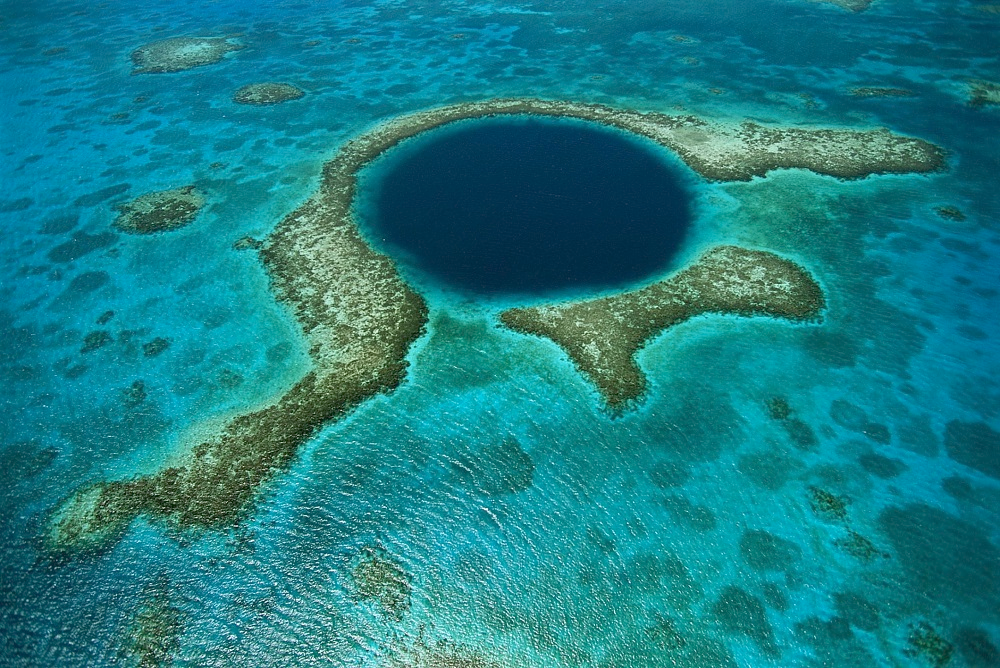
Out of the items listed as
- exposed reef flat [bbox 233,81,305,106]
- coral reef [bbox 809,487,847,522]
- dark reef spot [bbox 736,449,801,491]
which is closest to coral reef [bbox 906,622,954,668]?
coral reef [bbox 809,487,847,522]

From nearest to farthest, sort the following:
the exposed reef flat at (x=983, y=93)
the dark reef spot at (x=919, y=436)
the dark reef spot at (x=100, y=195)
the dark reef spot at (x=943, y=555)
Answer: the dark reef spot at (x=943, y=555)
the dark reef spot at (x=919, y=436)
the dark reef spot at (x=100, y=195)
the exposed reef flat at (x=983, y=93)

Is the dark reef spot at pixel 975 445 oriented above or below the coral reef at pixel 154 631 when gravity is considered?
above

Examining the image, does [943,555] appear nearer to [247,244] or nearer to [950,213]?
[950,213]

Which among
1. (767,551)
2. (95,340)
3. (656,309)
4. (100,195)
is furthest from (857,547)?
(100,195)

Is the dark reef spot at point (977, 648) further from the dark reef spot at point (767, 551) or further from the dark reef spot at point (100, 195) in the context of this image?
the dark reef spot at point (100, 195)

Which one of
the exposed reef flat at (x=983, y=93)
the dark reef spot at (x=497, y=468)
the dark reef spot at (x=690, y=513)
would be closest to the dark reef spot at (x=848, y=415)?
the dark reef spot at (x=690, y=513)

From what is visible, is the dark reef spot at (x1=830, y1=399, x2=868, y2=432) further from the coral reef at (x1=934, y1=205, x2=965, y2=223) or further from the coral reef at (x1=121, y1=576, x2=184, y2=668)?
the coral reef at (x1=121, y1=576, x2=184, y2=668)
